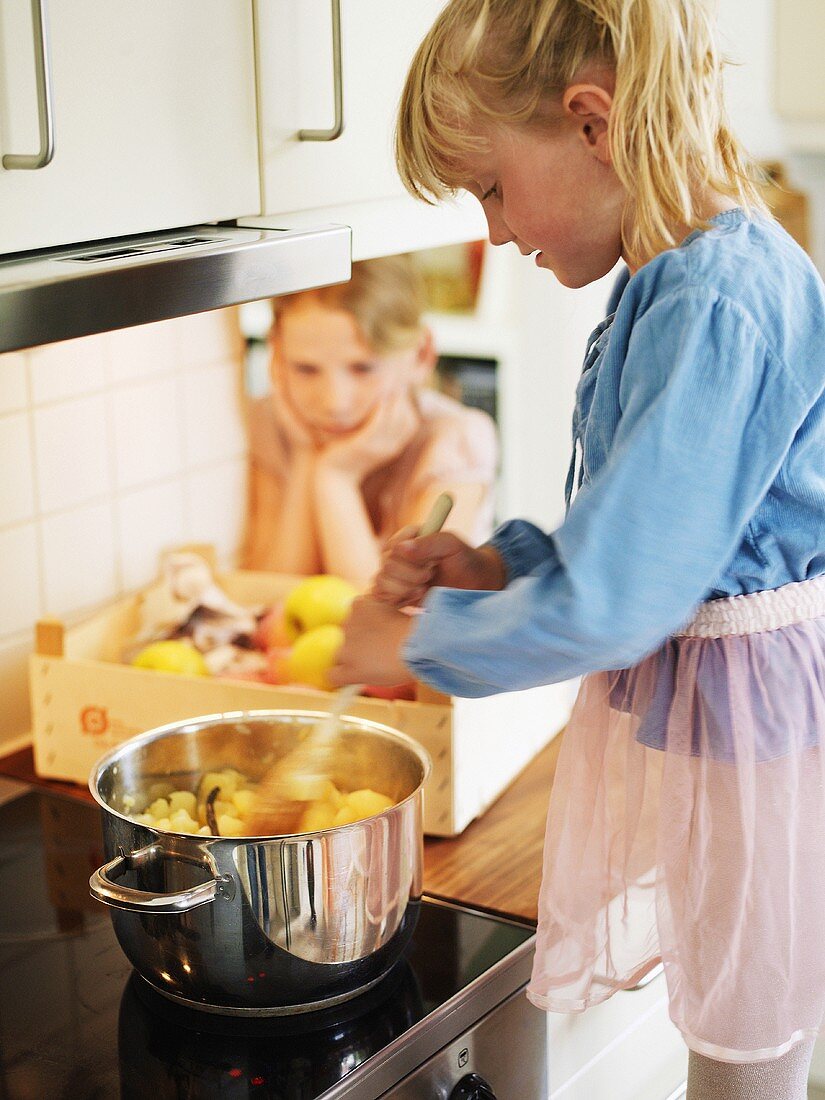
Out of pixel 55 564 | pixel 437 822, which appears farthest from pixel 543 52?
pixel 55 564

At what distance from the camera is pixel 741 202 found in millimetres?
875

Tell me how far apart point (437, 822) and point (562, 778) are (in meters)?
0.28

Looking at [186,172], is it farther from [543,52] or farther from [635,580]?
[635,580]

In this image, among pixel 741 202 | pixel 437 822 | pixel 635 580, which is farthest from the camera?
pixel 437 822

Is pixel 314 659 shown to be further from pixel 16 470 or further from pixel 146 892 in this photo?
pixel 146 892

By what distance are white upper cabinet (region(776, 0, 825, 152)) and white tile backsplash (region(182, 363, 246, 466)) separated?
812 mm

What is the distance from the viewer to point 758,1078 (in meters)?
0.99

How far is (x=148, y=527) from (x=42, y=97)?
0.89 m

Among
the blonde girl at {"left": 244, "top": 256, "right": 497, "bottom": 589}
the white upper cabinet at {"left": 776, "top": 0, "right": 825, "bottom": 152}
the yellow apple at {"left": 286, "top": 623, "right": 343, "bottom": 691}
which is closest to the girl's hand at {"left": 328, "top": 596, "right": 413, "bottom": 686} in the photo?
the yellow apple at {"left": 286, "top": 623, "right": 343, "bottom": 691}

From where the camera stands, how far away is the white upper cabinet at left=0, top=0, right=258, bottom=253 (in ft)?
2.55

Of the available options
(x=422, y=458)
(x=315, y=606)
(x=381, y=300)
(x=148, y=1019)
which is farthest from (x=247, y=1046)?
(x=381, y=300)

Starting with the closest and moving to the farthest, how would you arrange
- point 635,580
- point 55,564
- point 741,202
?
point 635,580
point 741,202
point 55,564

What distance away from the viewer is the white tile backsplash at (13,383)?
1.39 meters

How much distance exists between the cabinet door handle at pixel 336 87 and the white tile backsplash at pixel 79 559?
633mm
